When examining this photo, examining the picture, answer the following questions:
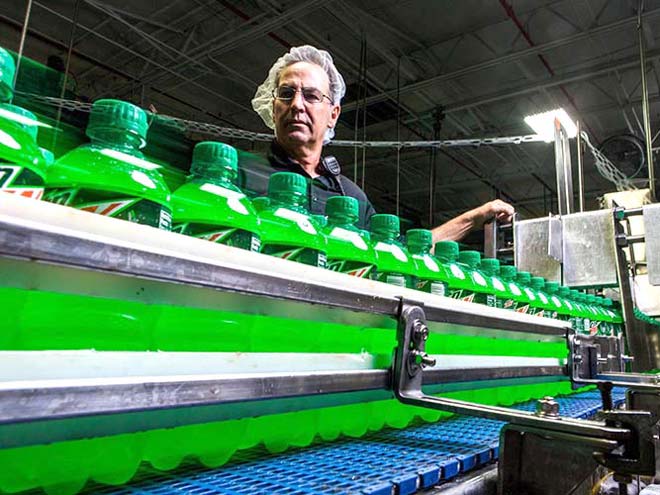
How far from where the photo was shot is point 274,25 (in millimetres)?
4973

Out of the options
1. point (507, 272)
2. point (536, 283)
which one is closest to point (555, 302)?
point (536, 283)

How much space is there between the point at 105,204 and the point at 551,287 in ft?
6.82

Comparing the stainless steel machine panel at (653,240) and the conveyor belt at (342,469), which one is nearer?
the conveyor belt at (342,469)

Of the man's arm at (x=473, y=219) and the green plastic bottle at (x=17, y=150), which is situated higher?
the man's arm at (x=473, y=219)

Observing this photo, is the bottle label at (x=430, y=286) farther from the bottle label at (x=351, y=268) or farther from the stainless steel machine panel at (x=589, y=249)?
the stainless steel machine panel at (x=589, y=249)

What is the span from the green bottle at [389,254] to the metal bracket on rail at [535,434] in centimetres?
27

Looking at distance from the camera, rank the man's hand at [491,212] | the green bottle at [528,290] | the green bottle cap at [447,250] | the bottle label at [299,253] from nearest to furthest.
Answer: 1. the bottle label at [299,253]
2. the green bottle cap at [447,250]
3. the green bottle at [528,290]
4. the man's hand at [491,212]

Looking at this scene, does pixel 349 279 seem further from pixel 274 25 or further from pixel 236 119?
pixel 236 119

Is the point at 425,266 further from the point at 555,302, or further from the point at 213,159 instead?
the point at 555,302

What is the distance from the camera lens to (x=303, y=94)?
221cm

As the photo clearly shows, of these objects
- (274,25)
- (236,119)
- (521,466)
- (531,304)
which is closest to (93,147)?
(521,466)

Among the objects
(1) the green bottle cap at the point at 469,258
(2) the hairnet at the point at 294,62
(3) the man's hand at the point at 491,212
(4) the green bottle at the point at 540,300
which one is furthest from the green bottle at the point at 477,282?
(2) the hairnet at the point at 294,62

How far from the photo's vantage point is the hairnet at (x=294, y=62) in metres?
2.53

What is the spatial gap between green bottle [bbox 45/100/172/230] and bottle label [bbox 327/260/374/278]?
413mm
